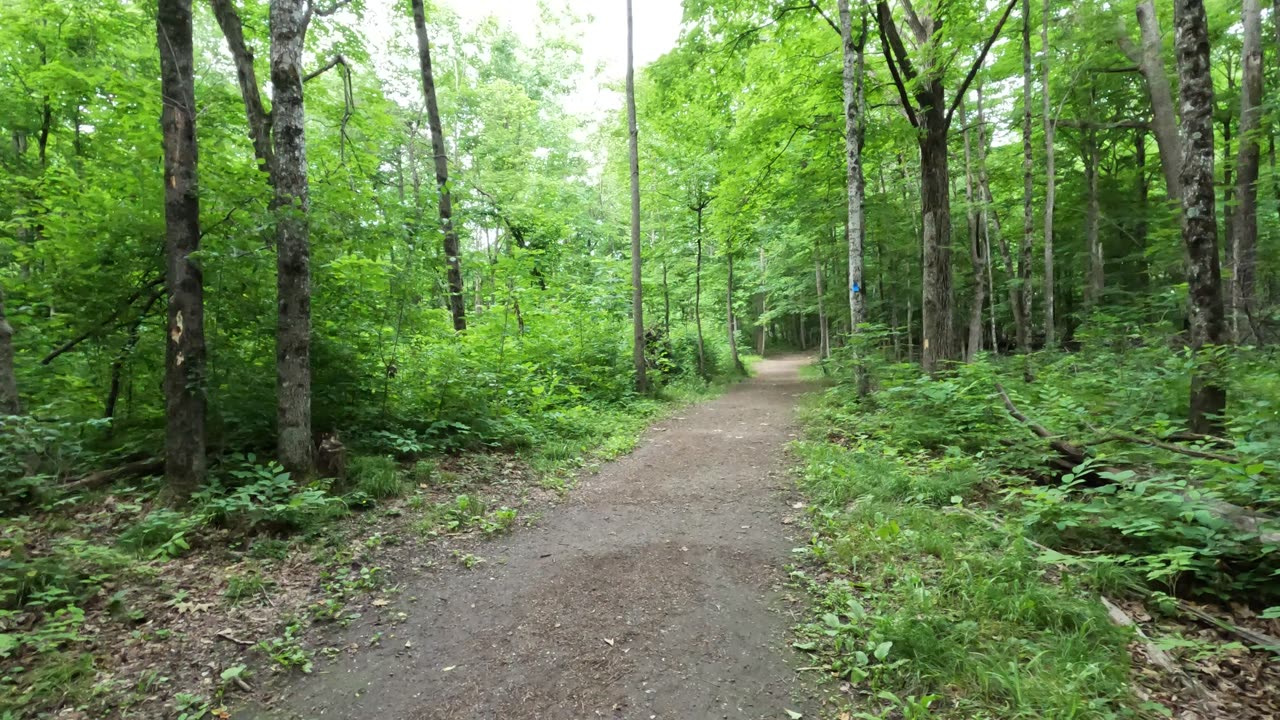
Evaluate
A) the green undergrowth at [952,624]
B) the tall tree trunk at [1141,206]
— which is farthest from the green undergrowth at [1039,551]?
the tall tree trunk at [1141,206]

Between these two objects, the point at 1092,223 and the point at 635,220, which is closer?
the point at 635,220

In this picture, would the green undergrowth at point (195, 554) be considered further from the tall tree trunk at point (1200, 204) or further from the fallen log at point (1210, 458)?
the tall tree trunk at point (1200, 204)

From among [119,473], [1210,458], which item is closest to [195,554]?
[119,473]

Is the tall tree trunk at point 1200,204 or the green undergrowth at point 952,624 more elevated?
the tall tree trunk at point 1200,204

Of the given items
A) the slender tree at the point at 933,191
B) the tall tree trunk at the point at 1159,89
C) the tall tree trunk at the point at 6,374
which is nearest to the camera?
the tall tree trunk at the point at 6,374

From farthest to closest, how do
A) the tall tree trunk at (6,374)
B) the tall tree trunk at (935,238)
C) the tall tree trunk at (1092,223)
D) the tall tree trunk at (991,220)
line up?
the tall tree trunk at (991,220)
the tall tree trunk at (1092,223)
the tall tree trunk at (935,238)
the tall tree trunk at (6,374)

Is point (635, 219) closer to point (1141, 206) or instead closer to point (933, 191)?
point (933, 191)

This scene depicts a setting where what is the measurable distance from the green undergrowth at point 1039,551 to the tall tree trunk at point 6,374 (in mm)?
7064

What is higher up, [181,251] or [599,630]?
[181,251]

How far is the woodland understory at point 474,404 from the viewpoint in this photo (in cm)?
317

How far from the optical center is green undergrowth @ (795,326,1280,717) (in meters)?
2.83

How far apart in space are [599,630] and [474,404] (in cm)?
518

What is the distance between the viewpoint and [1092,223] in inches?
629

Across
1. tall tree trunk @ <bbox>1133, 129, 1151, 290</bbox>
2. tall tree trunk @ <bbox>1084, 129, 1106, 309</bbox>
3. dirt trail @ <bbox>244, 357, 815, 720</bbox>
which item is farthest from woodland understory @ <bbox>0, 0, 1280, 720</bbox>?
tall tree trunk @ <bbox>1133, 129, 1151, 290</bbox>
